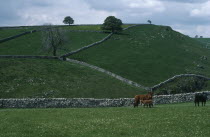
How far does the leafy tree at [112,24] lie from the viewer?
129500 mm

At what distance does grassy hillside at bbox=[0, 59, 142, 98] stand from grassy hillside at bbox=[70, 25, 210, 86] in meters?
9.59

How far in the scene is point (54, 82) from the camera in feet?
222

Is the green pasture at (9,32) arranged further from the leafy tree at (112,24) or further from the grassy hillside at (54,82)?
the grassy hillside at (54,82)

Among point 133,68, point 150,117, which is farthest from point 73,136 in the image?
point 133,68

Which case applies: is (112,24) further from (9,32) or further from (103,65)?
(103,65)

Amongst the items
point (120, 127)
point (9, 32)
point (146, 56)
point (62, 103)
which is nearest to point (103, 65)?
point (146, 56)

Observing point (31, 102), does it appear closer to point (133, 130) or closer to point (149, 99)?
point (149, 99)

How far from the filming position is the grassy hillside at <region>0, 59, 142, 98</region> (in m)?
61.9

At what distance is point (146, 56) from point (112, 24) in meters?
30.9

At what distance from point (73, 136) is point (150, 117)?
879 centimetres

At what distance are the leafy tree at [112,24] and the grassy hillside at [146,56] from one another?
364 cm

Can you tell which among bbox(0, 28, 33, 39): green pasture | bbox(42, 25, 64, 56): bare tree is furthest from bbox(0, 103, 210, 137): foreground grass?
bbox(0, 28, 33, 39): green pasture

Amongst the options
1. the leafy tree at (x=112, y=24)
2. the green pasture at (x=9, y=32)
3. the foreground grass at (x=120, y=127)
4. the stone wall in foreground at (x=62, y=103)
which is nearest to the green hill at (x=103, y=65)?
the green pasture at (x=9, y=32)

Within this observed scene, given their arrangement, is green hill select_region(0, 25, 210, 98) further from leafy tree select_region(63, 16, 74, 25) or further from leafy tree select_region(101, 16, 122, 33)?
leafy tree select_region(63, 16, 74, 25)
